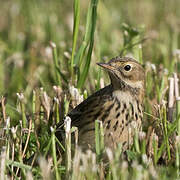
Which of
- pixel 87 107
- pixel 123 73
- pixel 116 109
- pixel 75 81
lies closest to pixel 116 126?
pixel 116 109

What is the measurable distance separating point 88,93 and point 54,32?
90.5 inches

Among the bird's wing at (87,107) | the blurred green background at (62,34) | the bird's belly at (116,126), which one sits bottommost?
the bird's belly at (116,126)

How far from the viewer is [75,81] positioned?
4680 millimetres

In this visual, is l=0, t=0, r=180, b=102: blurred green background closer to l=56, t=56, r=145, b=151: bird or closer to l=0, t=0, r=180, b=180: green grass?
l=0, t=0, r=180, b=180: green grass

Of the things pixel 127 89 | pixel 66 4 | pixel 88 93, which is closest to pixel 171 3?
pixel 66 4

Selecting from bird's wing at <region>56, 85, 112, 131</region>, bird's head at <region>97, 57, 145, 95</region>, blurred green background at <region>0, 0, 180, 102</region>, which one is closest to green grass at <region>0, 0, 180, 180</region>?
blurred green background at <region>0, 0, 180, 102</region>

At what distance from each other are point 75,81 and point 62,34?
247 centimetres

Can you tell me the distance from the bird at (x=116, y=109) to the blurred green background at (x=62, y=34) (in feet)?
2.57

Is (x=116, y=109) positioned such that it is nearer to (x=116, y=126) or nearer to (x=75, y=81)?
(x=116, y=126)

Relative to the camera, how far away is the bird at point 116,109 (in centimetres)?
375

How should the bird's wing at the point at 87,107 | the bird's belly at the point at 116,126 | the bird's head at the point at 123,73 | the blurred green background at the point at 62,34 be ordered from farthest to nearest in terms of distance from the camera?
the blurred green background at the point at 62,34 → the bird's head at the point at 123,73 → the bird's wing at the point at 87,107 → the bird's belly at the point at 116,126

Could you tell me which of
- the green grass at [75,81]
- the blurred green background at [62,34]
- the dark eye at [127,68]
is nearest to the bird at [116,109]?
the dark eye at [127,68]

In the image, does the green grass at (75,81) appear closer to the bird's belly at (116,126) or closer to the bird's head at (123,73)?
the bird's belly at (116,126)

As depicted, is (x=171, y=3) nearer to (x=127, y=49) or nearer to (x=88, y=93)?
(x=127, y=49)
